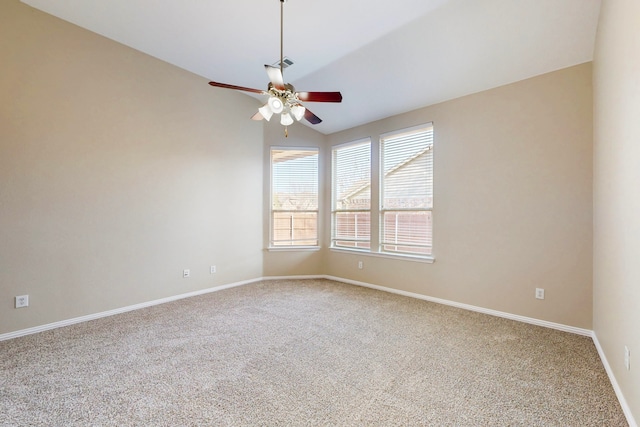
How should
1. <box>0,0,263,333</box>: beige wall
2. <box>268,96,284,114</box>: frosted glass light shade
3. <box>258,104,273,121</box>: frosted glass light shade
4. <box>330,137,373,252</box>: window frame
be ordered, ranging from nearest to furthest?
1. <box>268,96,284,114</box>: frosted glass light shade
2. <box>258,104,273,121</box>: frosted glass light shade
3. <box>0,0,263,333</box>: beige wall
4. <box>330,137,373,252</box>: window frame

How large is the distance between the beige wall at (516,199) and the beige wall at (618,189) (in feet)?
0.84

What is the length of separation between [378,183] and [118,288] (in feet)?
13.1

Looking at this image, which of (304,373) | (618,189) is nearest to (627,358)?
(618,189)

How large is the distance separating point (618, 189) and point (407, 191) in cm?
253

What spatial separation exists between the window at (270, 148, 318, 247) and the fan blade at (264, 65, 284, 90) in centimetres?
291

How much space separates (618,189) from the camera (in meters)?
1.92

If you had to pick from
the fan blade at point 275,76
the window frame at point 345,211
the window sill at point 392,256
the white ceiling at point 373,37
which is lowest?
the window sill at point 392,256

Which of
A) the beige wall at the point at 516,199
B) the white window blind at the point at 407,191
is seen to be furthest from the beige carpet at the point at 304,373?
the white window blind at the point at 407,191

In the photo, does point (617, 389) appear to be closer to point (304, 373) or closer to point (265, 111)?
point (304, 373)

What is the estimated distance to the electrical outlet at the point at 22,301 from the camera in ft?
9.33

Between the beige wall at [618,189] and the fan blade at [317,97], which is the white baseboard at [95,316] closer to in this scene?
the fan blade at [317,97]

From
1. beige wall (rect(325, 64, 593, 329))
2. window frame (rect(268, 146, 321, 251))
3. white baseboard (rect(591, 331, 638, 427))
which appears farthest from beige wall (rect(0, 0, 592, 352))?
window frame (rect(268, 146, 321, 251))

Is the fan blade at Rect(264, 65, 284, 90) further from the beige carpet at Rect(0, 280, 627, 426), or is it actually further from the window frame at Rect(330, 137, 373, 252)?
the window frame at Rect(330, 137, 373, 252)

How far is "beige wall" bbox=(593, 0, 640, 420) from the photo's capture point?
158cm
